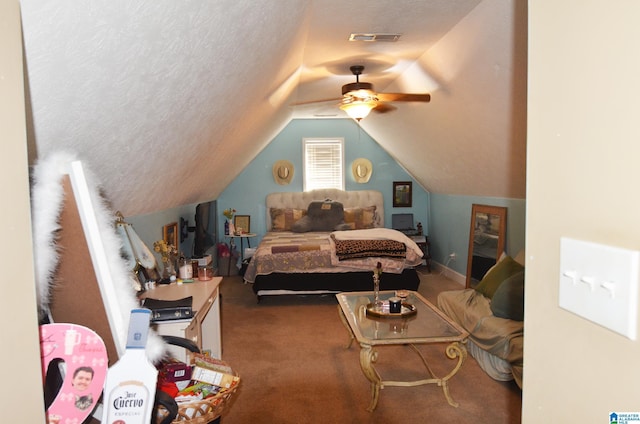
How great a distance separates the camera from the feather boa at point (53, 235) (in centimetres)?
87

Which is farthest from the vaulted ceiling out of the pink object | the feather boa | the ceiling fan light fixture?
the pink object

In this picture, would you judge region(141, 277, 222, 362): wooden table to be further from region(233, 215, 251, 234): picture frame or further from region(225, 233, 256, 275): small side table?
region(233, 215, 251, 234): picture frame

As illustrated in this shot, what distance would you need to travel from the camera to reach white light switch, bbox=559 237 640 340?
52 cm

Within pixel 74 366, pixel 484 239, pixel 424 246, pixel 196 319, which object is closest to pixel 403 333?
pixel 196 319

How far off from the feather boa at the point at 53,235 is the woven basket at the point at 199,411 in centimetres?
51

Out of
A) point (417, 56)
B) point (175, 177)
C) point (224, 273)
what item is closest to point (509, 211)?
point (417, 56)

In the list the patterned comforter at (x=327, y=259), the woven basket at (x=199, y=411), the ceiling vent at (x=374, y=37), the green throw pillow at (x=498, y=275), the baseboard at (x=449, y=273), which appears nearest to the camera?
the woven basket at (x=199, y=411)

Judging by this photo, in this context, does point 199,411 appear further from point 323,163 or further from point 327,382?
point 323,163

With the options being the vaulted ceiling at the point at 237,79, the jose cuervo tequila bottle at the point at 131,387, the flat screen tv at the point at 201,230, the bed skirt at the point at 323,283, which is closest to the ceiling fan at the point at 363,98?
the vaulted ceiling at the point at 237,79

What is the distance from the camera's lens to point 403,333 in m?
2.72

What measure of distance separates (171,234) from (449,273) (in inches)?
156

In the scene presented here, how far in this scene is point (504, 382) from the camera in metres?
3.01

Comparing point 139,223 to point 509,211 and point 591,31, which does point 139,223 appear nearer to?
point 591,31

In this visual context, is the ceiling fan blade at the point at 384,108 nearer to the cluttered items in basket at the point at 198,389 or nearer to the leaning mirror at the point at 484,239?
the leaning mirror at the point at 484,239
